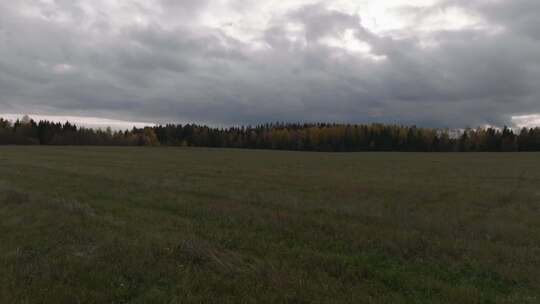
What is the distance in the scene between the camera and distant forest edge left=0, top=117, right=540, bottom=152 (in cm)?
11181

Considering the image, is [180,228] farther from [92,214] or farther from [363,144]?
[363,144]

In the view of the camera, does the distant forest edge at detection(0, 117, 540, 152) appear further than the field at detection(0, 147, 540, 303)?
Yes

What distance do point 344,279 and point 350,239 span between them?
8.84 feet

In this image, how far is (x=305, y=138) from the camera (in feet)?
413

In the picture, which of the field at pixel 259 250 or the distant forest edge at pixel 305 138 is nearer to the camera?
the field at pixel 259 250

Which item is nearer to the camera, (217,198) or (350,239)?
(350,239)

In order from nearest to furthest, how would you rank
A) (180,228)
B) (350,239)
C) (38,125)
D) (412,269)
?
(412,269)
(350,239)
(180,228)
(38,125)

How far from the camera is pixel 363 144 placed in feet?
385

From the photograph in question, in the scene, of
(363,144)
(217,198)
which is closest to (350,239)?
(217,198)

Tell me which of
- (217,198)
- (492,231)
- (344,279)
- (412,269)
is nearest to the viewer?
(344,279)

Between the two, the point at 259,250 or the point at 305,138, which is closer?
the point at 259,250

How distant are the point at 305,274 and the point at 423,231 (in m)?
5.21

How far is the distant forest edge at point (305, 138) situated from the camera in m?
112

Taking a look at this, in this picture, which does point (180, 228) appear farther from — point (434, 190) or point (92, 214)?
point (434, 190)
